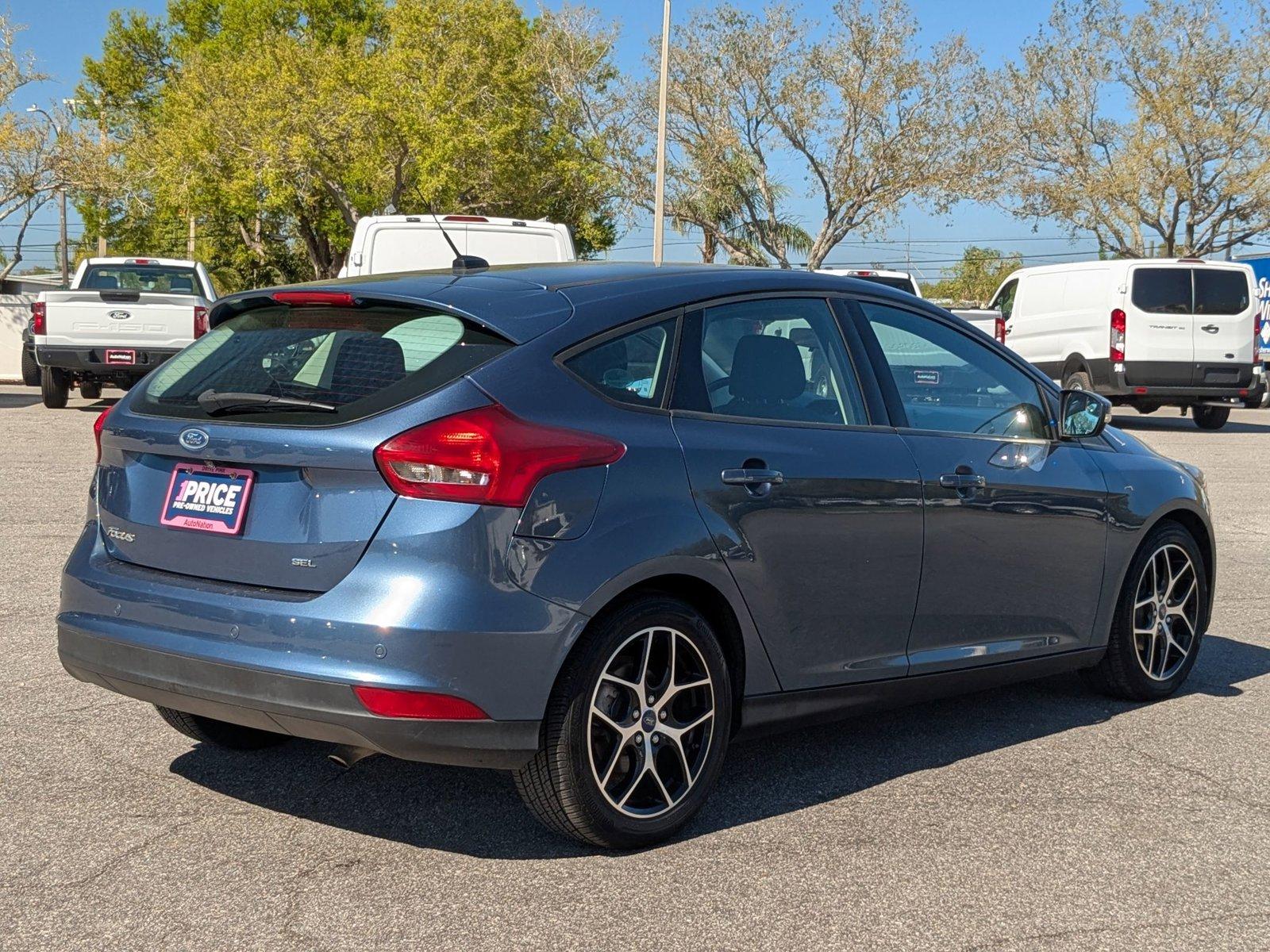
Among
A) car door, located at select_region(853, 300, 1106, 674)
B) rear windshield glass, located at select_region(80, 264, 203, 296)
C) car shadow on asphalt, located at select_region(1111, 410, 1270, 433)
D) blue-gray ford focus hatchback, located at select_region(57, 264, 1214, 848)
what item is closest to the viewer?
blue-gray ford focus hatchback, located at select_region(57, 264, 1214, 848)

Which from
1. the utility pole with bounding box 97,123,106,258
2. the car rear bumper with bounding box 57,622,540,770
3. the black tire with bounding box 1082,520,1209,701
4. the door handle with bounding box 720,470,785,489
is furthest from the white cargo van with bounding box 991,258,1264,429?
the utility pole with bounding box 97,123,106,258

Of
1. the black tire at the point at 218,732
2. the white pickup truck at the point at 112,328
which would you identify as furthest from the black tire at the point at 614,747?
the white pickup truck at the point at 112,328

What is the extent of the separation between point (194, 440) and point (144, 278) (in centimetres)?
1820

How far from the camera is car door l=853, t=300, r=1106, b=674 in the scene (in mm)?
5125

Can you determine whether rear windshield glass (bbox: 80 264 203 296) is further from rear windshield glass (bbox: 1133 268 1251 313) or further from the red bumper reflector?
the red bumper reflector

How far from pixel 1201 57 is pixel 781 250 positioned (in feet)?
42.9

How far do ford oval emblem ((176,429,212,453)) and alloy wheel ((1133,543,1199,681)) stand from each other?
142 inches

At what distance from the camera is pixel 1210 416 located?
22859 millimetres

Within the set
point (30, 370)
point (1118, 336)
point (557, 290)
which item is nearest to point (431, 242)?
→ point (557, 290)

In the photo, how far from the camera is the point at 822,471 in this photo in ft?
15.4

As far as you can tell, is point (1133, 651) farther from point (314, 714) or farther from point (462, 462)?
point (314, 714)

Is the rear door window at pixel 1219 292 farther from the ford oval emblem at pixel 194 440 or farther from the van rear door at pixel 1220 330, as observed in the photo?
the ford oval emblem at pixel 194 440

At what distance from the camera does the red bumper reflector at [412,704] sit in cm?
378

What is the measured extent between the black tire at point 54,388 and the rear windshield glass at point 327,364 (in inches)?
670
